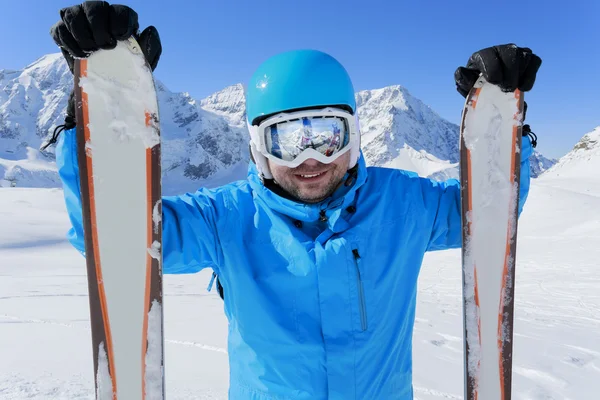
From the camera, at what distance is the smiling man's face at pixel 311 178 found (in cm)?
177

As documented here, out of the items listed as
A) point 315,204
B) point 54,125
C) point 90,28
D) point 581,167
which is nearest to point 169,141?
point 54,125

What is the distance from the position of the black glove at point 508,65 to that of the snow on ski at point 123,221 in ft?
5.00

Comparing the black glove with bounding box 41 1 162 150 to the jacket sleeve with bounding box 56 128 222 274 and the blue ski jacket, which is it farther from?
the blue ski jacket

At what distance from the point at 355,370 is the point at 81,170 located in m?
1.36

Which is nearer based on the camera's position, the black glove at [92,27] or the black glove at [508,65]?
the black glove at [92,27]

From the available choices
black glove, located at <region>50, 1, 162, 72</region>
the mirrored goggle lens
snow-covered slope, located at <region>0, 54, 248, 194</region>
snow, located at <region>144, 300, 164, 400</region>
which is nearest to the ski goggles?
the mirrored goggle lens

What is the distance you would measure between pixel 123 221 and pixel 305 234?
0.83 m

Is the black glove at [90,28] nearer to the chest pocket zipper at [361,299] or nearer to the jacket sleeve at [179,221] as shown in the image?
the jacket sleeve at [179,221]

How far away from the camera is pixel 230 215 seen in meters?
1.72

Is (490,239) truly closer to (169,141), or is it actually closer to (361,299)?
(361,299)

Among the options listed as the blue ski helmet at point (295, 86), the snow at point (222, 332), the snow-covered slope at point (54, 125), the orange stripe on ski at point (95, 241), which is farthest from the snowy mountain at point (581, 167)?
the snow-covered slope at point (54, 125)

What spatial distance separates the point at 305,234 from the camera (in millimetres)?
1717

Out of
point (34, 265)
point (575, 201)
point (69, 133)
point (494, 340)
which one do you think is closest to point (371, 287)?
point (494, 340)

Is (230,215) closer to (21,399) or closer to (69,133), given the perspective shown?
(69,133)
